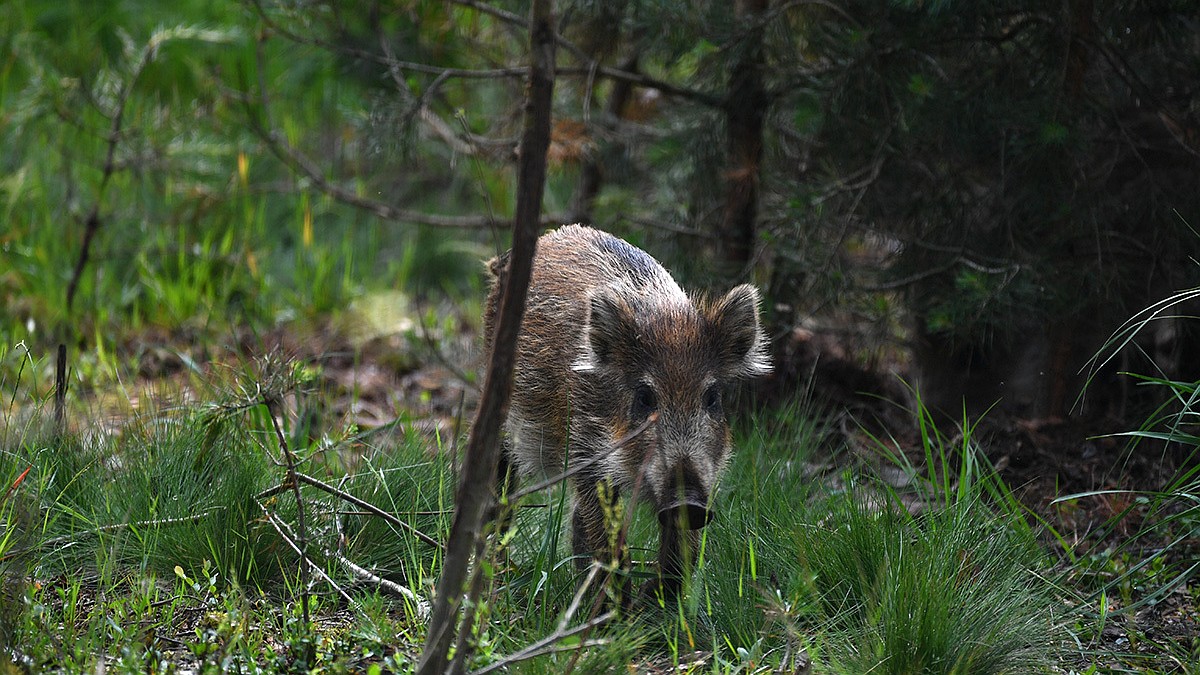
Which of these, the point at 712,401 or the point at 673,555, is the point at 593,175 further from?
the point at 673,555

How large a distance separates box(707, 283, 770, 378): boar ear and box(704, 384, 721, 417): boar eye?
146 millimetres

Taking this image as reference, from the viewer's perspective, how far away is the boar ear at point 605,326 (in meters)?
4.24

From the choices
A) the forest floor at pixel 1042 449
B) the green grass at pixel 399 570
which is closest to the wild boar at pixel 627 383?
the green grass at pixel 399 570

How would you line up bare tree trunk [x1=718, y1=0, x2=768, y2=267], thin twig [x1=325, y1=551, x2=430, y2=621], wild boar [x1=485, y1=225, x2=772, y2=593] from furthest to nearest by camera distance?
bare tree trunk [x1=718, y1=0, x2=768, y2=267]
wild boar [x1=485, y1=225, x2=772, y2=593]
thin twig [x1=325, y1=551, x2=430, y2=621]

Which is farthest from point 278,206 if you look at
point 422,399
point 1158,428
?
point 1158,428

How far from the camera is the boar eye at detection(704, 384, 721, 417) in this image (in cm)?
424

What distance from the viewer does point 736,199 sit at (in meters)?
5.96

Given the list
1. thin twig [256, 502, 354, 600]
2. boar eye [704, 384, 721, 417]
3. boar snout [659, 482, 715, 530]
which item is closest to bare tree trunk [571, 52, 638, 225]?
boar eye [704, 384, 721, 417]

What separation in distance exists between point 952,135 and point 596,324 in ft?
6.06

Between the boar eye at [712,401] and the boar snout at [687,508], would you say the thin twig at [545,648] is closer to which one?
the boar snout at [687,508]

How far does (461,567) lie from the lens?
2693mm

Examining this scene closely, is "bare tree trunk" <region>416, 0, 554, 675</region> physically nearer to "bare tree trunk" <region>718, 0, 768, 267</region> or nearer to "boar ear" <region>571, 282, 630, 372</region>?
"boar ear" <region>571, 282, 630, 372</region>

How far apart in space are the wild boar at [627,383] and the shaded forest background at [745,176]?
94 centimetres

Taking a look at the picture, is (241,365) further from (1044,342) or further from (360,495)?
(1044,342)
